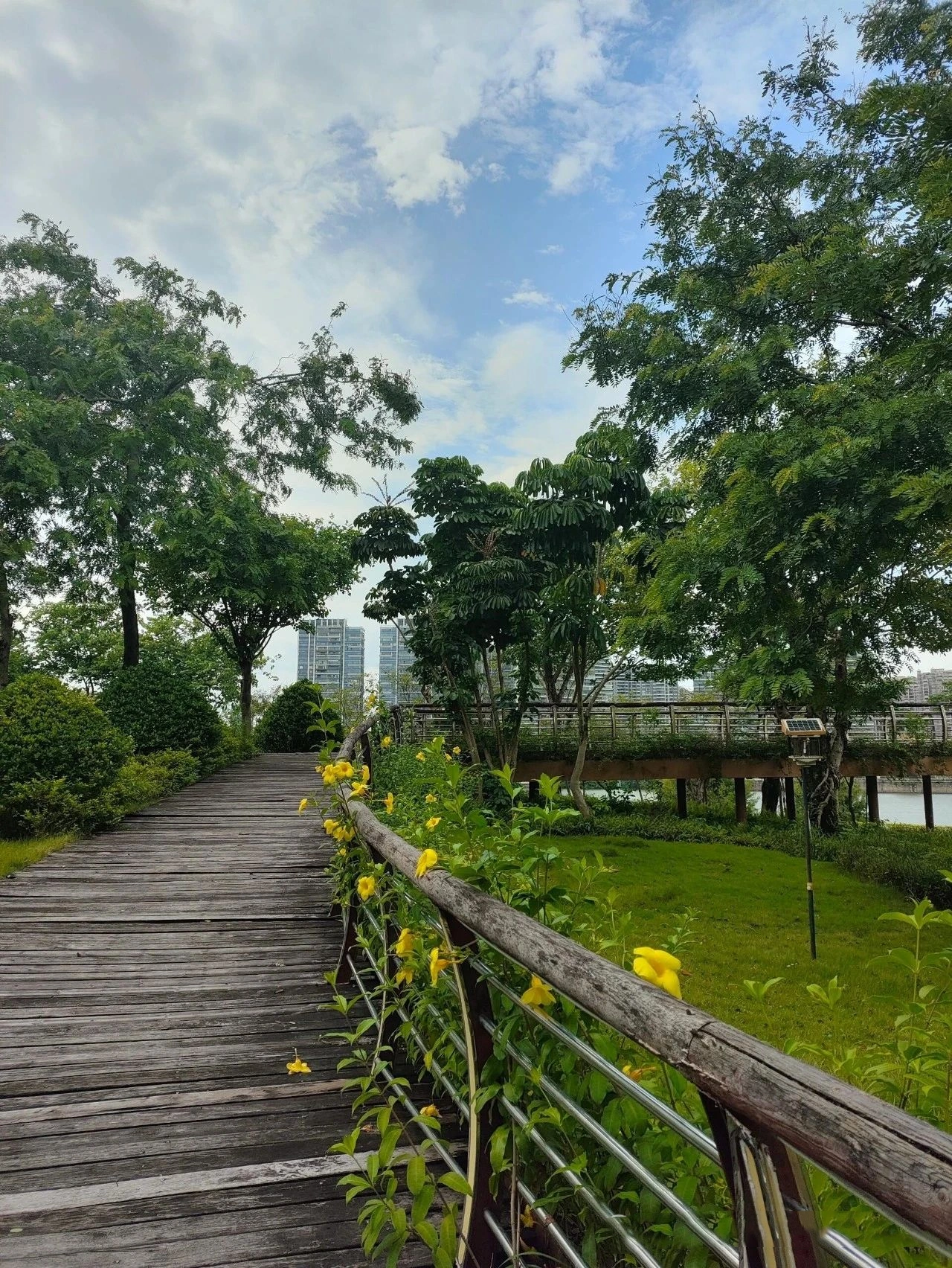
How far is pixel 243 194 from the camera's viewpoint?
31.7 ft

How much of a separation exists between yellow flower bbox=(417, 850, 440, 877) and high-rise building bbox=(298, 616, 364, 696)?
20.5 m

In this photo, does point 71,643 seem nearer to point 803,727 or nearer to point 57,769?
point 57,769

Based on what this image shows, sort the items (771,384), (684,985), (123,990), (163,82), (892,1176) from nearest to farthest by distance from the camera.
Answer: (892,1176) → (123,990) → (684,985) → (771,384) → (163,82)

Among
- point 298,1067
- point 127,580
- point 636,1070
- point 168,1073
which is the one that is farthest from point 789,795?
point 636,1070

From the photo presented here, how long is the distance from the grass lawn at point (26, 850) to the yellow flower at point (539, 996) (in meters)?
4.55

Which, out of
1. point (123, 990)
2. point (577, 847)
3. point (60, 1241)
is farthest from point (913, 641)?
point (60, 1241)

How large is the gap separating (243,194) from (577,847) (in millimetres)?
10309

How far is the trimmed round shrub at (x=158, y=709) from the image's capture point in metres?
9.07

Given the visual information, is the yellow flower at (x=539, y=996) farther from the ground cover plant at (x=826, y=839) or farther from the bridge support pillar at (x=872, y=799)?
the bridge support pillar at (x=872, y=799)

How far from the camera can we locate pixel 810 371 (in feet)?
24.3

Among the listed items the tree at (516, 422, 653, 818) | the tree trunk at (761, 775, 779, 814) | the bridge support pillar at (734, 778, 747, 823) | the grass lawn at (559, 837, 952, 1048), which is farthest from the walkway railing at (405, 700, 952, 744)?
the grass lawn at (559, 837, 952, 1048)

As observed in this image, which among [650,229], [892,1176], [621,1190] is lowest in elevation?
[621,1190]

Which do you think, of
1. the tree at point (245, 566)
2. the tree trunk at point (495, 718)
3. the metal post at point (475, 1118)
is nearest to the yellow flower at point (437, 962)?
the metal post at point (475, 1118)

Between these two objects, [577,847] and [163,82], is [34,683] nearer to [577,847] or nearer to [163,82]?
[163,82]
